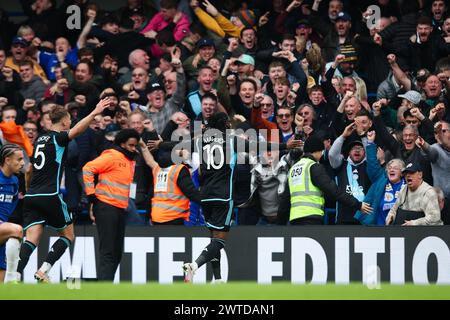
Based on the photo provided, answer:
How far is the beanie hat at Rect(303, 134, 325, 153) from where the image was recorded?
15156 mm

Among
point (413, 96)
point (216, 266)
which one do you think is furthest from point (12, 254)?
point (413, 96)

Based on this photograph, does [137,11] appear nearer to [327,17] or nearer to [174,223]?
[327,17]

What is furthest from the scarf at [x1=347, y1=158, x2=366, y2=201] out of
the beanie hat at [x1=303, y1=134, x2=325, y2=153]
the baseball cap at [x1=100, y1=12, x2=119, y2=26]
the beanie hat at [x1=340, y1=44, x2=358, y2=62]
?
the baseball cap at [x1=100, y1=12, x2=119, y2=26]

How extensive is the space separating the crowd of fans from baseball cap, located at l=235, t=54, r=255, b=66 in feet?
0.07

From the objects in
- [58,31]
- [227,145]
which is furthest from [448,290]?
[58,31]

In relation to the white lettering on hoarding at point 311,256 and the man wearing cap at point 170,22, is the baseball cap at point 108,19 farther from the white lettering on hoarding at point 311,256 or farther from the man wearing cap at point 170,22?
the white lettering on hoarding at point 311,256

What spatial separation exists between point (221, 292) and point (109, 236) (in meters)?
4.41

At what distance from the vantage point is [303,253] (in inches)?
619

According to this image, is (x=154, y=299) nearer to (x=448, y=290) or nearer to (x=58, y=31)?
(x=448, y=290)

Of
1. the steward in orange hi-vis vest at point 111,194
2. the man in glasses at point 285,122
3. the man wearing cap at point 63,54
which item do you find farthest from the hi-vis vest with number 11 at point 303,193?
the man wearing cap at point 63,54

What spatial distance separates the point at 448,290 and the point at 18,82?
9.25m

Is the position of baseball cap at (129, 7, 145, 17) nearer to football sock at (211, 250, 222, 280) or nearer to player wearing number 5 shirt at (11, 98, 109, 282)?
player wearing number 5 shirt at (11, 98, 109, 282)

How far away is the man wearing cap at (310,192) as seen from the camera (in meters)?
15.0

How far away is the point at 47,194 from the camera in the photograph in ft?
46.0
